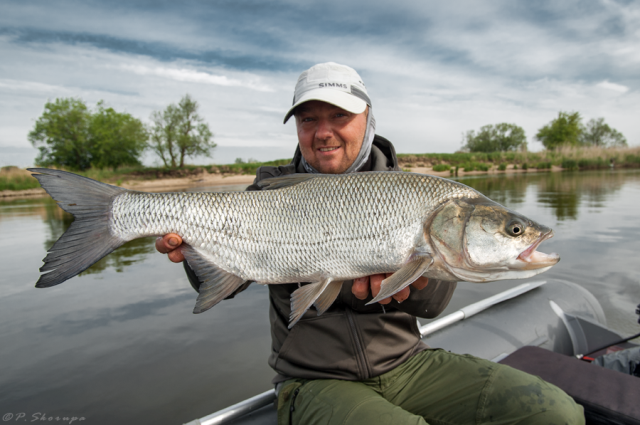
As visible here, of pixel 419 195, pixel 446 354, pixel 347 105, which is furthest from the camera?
pixel 347 105

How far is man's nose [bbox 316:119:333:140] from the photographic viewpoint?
2451mm

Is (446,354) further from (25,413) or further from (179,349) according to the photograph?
(25,413)

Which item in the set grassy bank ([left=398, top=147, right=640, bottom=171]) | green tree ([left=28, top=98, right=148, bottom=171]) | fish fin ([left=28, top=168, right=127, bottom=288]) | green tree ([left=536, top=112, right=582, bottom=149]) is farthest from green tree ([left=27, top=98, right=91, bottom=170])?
green tree ([left=536, top=112, right=582, bottom=149])

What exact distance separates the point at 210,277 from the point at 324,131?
122 cm

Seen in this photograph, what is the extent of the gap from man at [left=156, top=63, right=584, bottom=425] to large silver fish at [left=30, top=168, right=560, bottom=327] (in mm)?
164

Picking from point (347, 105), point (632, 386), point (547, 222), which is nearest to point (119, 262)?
point (347, 105)

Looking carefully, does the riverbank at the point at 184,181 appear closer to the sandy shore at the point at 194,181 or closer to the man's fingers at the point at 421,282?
the sandy shore at the point at 194,181

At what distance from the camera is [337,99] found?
2305 millimetres

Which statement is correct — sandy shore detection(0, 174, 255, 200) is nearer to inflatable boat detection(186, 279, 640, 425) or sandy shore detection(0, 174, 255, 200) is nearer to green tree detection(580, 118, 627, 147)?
inflatable boat detection(186, 279, 640, 425)

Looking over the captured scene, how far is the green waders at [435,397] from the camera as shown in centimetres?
167

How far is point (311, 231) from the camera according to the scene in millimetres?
1867

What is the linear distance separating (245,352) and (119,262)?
5401 mm

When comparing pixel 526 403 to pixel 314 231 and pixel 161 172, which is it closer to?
pixel 314 231

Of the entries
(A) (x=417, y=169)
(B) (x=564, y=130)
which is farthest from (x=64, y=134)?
(B) (x=564, y=130)
